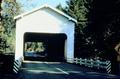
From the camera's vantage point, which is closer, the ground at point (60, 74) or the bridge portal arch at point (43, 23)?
the ground at point (60, 74)

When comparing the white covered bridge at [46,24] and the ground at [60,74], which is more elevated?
the white covered bridge at [46,24]

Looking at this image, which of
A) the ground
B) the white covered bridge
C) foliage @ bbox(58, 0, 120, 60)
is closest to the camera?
the ground

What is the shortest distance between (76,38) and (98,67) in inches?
1190

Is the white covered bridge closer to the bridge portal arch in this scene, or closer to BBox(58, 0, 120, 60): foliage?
the bridge portal arch

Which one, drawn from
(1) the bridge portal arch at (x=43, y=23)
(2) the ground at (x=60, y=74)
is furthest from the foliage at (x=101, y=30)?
(1) the bridge portal arch at (x=43, y=23)

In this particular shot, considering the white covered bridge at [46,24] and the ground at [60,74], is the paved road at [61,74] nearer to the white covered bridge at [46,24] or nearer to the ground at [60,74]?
the ground at [60,74]

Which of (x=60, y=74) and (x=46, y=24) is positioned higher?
(x=46, y=24)

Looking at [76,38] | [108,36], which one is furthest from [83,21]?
[108,36]

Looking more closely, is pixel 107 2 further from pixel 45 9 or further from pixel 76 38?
pixel 76 38

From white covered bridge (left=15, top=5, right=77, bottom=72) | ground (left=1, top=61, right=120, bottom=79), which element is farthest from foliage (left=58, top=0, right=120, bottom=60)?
white covered bridge (left=15, top=5, right=77, bottom=72)

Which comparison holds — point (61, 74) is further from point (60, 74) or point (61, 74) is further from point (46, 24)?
point (46, 24)

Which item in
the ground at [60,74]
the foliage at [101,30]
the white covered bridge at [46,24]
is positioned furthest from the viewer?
the white covered bridge at [46,24]

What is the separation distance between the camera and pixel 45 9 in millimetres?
48031

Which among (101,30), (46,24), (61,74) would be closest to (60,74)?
(61,74)
